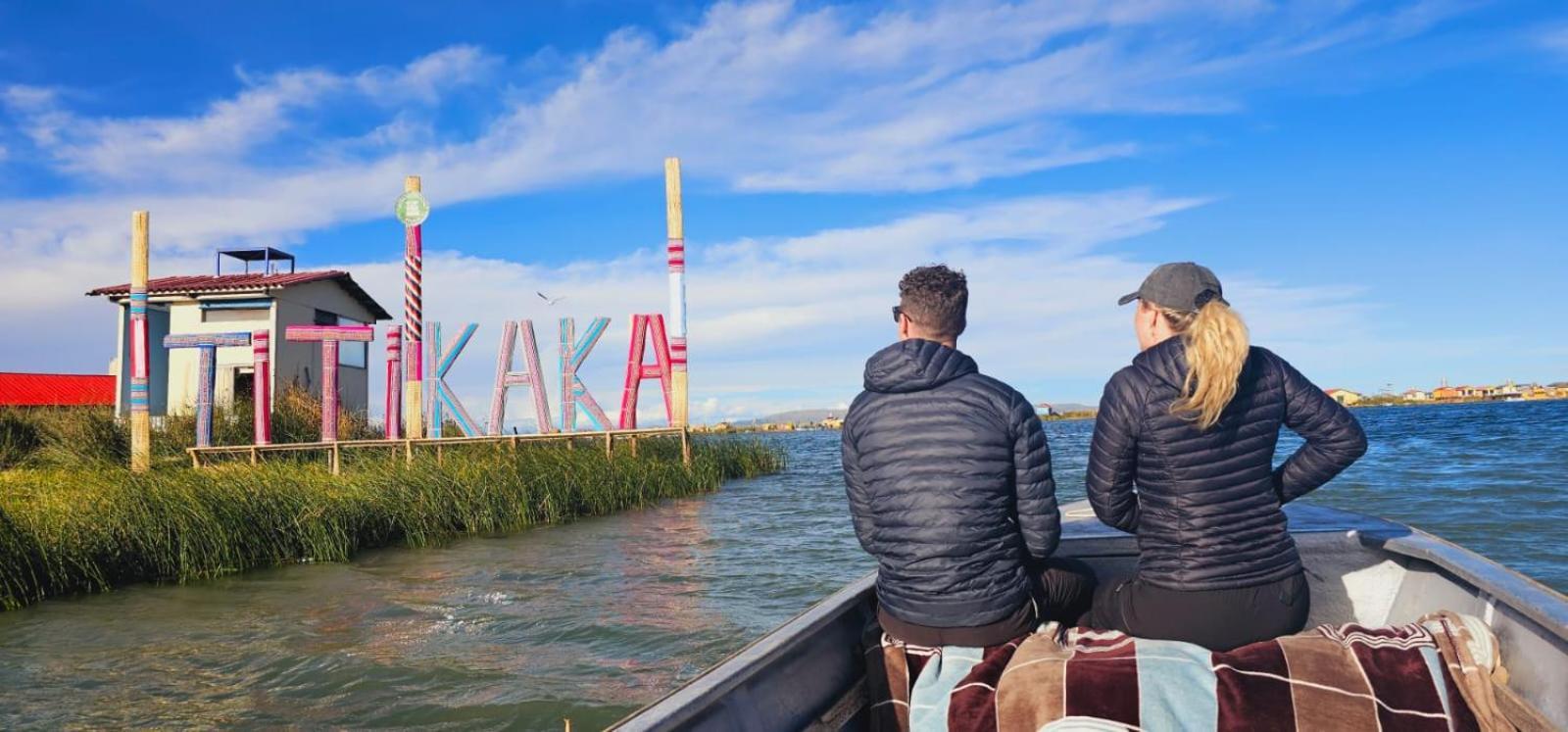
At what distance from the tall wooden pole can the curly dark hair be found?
55.2 ft

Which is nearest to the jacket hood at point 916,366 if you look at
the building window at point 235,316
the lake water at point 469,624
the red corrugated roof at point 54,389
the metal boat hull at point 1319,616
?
the metal boat hull at point 1319,616

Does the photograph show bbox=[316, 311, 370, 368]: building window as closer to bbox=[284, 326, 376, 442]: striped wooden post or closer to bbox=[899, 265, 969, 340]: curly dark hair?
bbox=[284, 326, 376, 442]: striped wooden post

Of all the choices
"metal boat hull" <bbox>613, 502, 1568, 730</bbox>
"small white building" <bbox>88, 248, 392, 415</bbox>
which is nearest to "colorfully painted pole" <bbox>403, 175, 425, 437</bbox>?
"small white building" <bbox>88, 248, 392, 415</bbox>

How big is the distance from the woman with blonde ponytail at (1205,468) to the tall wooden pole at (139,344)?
56.9ft

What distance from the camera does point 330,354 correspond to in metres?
16.2

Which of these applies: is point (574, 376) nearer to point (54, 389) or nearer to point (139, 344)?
point (139, 344)

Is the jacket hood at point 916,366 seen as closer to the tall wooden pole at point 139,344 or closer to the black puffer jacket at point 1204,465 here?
the black puffer jacket at point 1204,465

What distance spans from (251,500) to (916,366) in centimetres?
1098

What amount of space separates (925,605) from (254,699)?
16.6 ft

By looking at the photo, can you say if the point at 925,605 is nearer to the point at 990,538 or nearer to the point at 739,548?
the point at 990,538

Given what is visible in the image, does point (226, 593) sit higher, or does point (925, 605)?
point (925, 605)

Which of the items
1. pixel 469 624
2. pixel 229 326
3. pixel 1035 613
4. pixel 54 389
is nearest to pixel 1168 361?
pixel 1035 613

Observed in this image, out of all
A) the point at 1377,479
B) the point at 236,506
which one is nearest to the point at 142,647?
the point at 236,506

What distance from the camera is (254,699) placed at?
6047 millimetres
